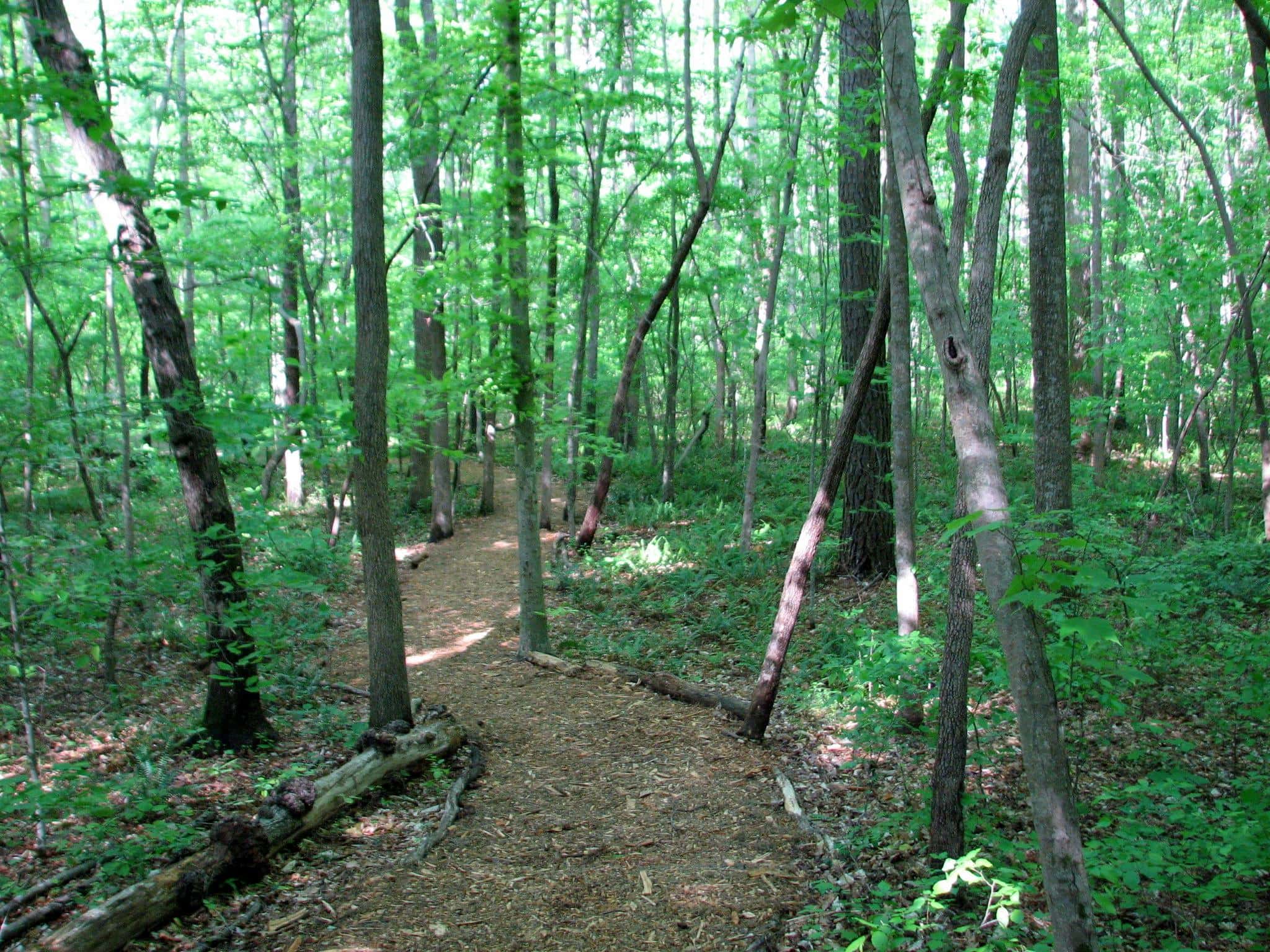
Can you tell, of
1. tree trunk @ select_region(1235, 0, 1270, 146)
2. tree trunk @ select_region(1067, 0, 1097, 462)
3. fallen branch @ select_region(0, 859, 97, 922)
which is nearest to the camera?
fallen branch @ select_region(0, 859, 97, 922)

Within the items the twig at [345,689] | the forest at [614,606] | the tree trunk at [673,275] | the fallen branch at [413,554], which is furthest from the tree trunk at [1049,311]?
the fallen branch at [413,554]

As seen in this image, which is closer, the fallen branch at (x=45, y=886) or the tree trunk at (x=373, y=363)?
the fallen branch at (x=45, y=886)

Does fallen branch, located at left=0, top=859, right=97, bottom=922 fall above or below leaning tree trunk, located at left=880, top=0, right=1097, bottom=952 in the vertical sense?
below

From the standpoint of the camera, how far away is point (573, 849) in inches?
194

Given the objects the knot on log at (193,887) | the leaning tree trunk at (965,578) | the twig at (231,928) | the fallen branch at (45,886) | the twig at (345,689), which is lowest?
the twig at (345,689)

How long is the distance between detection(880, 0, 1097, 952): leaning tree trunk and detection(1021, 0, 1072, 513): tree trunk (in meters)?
4.32

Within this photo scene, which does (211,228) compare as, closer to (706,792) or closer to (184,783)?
(184,783)

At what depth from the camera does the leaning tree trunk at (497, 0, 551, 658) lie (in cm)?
766

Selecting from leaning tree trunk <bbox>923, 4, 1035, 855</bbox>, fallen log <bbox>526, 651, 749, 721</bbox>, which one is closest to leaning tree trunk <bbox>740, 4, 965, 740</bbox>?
leaning tree trunk <bbox>923, 4, 1035, 855</bbox>

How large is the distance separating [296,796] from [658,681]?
12.4 feet

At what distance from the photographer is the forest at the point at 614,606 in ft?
12.3

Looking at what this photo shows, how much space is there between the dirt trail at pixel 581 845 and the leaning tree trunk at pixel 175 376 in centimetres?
171

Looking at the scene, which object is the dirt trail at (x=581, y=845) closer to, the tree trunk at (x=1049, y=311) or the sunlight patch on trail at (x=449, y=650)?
the sunlight patch on trail at (x=449, y=650)

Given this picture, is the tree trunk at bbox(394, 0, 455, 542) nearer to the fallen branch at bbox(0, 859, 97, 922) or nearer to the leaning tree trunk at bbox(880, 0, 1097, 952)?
the fallen branch at bbox(0, 859, 97, 922)
